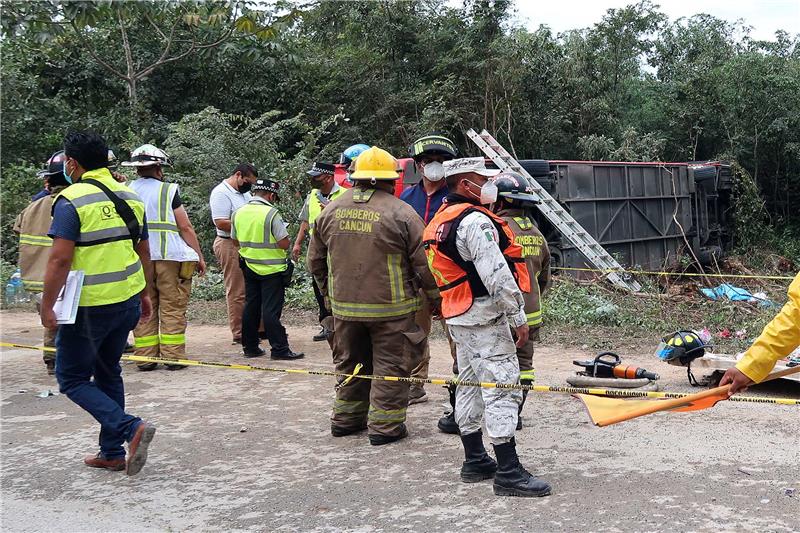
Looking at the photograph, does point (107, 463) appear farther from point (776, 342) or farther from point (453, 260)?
point (776, 342)

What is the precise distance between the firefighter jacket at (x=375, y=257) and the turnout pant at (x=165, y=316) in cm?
280

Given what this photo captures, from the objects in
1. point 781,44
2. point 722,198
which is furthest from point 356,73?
point 781,44

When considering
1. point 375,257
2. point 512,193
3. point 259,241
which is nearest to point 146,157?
→ point 259,241

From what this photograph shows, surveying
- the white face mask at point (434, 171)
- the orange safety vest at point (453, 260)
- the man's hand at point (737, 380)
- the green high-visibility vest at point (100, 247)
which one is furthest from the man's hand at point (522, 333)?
the green high-visibility vest at point (100, 247)

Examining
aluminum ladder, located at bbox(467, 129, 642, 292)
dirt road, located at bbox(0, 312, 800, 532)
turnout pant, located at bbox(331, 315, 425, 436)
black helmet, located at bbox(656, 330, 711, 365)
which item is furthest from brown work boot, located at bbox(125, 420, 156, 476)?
aluminum ladder, located at bbox(467, 129, 642, 292)

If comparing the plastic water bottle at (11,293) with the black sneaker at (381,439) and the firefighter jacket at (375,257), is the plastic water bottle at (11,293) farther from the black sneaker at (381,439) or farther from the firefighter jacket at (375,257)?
the black sneaker at (381,439)

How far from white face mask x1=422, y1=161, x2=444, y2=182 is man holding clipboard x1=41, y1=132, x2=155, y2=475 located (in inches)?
81.4

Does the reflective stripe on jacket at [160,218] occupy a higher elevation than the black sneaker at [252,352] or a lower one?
higher

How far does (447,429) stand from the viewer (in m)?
5.36

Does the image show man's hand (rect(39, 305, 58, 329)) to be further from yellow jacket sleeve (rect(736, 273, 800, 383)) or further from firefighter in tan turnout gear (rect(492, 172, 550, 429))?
yellow jacket sleeve (rect(736, 273, 800, 383))

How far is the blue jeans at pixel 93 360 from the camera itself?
4.53 meters

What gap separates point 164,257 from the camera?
7227 millimetres

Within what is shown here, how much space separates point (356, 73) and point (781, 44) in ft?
38.9

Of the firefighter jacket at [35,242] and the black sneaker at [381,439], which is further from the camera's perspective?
the firefighter jacket at [35,242]
